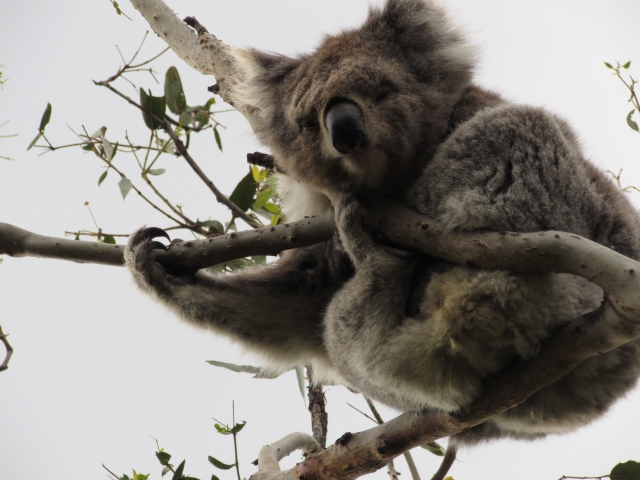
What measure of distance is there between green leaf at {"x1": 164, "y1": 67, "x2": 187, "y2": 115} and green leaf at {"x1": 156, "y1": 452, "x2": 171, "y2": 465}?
1.77 metres

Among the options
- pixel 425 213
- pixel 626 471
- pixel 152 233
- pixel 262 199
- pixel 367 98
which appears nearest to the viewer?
pixel 626 471

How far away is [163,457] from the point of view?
299 centimetres

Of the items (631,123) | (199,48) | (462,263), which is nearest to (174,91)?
(199,48)

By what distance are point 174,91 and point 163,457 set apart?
6.19 ft

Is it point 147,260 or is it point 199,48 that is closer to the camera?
point 147,260

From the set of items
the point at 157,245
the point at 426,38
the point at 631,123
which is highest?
the point at 426,38

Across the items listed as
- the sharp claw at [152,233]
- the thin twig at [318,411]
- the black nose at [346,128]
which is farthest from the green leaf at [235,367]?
the black nose at [346,128]

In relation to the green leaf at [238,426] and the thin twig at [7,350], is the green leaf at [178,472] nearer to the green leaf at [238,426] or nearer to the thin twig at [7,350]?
the green leaf at [238,426]

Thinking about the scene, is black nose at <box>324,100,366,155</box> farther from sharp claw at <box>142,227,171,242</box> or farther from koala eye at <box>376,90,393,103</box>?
sharp claw at <box>142,227,171,242</box>

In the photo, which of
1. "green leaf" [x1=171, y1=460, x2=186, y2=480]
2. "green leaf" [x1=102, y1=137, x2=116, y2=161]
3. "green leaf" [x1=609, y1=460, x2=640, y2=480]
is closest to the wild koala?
"green leaf" [x1=609, y1=460, x2=640, y2=480]

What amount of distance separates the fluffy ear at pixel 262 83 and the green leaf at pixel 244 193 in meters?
0.32

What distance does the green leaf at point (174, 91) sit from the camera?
3434mm

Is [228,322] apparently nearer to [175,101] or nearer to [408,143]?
[408,143]

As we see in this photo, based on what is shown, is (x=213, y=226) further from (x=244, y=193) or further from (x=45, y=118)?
(x=45, y=118)
